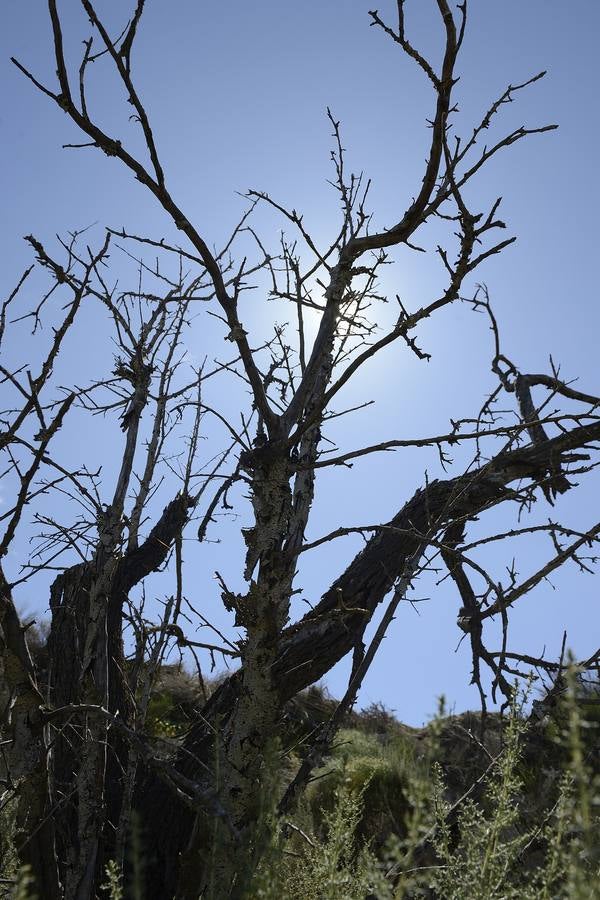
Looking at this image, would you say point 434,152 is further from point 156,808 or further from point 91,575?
point 91,575

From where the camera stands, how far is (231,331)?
9.16 feet

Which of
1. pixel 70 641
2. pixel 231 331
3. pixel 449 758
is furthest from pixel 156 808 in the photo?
pixel 449 758

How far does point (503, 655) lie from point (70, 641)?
3644mm

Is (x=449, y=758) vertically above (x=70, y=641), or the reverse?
(x=70, y=641)

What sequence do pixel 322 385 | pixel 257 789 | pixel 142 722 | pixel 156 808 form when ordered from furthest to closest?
1. pixel 156 808
2. pixel 142 722
3. pixel 322 385
4. pixel 257 789

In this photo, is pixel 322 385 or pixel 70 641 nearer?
pixel 322 385

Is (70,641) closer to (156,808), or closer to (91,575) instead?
(91,575)

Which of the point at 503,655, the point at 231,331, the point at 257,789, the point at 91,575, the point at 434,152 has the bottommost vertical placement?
the point at 257,789

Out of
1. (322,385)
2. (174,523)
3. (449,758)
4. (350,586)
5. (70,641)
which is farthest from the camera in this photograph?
(449,758)

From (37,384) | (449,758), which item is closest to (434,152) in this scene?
(37,384)

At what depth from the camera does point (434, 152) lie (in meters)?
2.46

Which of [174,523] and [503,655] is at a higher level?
[174,523]

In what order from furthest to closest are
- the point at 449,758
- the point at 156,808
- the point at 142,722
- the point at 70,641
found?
the point at 449,758 < the point at 70,641 < the point at 156,808 < the point at 142,722

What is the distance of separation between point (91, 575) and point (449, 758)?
6.28 meters
